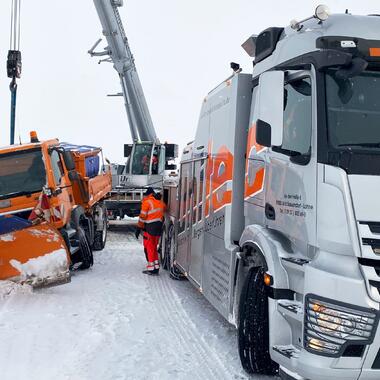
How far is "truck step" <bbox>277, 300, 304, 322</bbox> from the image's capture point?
11.3 ft

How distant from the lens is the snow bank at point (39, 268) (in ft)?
22.5

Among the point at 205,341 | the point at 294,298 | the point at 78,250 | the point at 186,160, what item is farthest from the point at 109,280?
the point at 294,298

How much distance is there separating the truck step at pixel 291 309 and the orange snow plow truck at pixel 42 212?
13.5 ft

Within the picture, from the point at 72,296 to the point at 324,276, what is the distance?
4.83 metres

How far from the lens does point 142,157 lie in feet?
57.3

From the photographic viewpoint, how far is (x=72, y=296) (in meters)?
7.14

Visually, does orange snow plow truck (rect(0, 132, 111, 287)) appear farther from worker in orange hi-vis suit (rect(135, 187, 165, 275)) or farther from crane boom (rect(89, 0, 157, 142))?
crane boom (rect(89, 0, 157, 142))

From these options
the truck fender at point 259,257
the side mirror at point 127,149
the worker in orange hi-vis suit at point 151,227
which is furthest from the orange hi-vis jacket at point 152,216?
the side mirror at point 127,149

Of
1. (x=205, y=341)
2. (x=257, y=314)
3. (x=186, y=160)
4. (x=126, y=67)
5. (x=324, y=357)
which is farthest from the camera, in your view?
(x=126, y=67)

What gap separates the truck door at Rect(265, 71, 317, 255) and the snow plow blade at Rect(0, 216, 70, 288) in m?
3.90

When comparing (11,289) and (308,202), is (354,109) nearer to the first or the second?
(308,202)

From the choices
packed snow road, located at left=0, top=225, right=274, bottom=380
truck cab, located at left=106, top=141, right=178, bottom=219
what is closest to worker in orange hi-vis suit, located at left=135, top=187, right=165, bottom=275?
packed snow road, located at left=0, top=225, right=274, bottom=380

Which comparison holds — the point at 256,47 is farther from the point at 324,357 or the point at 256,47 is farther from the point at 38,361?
the point at 38,361

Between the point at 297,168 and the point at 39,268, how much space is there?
14.8ft
